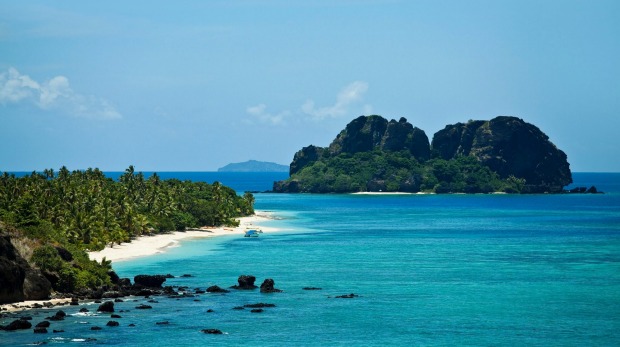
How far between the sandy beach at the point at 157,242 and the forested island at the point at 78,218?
136cm

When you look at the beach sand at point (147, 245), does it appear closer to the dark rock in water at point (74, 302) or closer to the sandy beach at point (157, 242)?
the sandy beach at point (157, 242)

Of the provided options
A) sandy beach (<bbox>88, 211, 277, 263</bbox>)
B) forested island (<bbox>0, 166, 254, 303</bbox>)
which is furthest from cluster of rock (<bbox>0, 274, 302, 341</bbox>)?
sandy beach (<bbox>88, 211, 277, 263</bbox>)

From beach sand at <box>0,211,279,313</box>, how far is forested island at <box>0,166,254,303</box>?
3.59 feet

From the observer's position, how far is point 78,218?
333 feet

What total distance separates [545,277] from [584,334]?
97.0ft

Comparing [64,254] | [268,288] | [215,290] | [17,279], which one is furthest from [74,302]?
[268,288]

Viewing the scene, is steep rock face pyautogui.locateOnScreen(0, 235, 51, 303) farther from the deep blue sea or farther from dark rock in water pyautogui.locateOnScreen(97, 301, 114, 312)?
dark rock in water pyautogui.locateOnScreen(97, 301, 114, 312)

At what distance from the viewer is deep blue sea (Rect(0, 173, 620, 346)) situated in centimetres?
5819

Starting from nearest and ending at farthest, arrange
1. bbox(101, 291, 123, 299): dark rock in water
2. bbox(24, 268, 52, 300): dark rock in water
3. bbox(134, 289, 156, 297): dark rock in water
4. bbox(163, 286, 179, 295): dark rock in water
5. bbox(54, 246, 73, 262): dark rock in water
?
1. bbox(24, 268, 52, 300): dark rock in water
2. bbox(101, 291, 123, 299): dark rock in water
3. bbox(134, 289, 156, 297): dark rock in water
4. bbox(54, 246, 73, 262): dark rock in water
5. bbox(163, 286, 179, 295): dark rock in water

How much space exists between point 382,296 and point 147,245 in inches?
1916

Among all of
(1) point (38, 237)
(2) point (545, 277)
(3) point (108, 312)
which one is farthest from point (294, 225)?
(3) point (108, 312)

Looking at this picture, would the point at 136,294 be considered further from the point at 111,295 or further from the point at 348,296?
the point at 348,296

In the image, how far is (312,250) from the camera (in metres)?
116

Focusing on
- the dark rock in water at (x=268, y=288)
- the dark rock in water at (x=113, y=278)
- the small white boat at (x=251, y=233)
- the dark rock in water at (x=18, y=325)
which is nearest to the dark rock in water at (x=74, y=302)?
the dark rock in water at (x=113, y=278)
